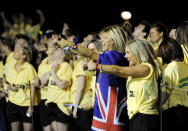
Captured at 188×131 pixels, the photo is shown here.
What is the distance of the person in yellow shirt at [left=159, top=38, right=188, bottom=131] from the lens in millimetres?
3174

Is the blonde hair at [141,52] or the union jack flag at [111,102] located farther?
the union jack flag at [111,102]

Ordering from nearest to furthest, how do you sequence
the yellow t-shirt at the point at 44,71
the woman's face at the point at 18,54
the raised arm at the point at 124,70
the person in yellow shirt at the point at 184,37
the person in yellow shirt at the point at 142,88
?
the raised arm at the point at 124,70 → the person in yellow shirt at the point at 142,88 → the person in yellow shirt at the point at 184,37 → the yellow t-shirt at the point at 44,71 → the woman's face at the point at 18,54

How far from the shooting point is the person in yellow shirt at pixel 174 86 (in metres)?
3.17

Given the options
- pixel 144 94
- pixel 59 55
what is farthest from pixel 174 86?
pixel 59 55

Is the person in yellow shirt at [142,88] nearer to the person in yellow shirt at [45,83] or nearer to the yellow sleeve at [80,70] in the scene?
the yellow sleeve at [80,70]

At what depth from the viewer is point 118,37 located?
3109mm

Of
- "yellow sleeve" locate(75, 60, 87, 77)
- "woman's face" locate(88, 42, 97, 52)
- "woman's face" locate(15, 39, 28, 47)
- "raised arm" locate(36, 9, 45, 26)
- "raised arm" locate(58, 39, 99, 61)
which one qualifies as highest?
"raised arm" locate(36, 9, 45, 26)

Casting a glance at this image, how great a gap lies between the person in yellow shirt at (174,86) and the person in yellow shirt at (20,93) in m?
2.26

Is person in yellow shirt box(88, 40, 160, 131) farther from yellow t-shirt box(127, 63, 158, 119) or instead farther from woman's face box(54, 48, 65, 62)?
woman's face box(54, 48, 65, 62)

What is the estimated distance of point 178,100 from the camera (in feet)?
10.7

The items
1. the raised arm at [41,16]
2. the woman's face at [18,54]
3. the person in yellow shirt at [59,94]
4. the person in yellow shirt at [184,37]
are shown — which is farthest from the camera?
the raised arm at [41,16]

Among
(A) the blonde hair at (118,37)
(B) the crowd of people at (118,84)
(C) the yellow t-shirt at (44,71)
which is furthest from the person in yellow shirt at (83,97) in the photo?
(A) the blonde hair at (118,37)

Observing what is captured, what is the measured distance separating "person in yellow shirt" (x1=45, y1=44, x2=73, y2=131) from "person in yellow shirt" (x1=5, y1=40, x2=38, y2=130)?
0.51 metres

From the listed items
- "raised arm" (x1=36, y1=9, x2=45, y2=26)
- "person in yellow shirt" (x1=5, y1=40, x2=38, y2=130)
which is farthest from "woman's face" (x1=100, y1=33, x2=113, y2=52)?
"raised arm" (x1=36, y1=9, x2=45, y2=26)
